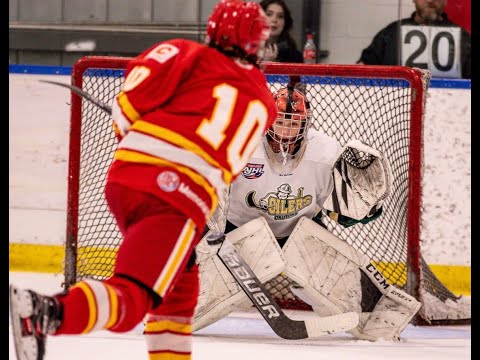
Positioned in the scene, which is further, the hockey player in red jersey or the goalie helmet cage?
the goalie helmet cage

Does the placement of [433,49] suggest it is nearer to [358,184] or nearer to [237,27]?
[358,184]

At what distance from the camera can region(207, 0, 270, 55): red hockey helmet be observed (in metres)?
2.39

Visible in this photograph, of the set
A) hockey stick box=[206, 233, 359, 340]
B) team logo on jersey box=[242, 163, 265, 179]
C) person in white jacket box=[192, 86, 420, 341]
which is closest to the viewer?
hockey stick box=[206, 233, 359, 340]

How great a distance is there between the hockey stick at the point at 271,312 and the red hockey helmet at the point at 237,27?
3.32 ft

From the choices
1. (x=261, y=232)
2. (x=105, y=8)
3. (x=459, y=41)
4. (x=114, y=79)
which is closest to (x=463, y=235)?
(x=459, y=41)

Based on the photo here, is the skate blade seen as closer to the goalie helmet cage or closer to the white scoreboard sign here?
the goalie helmet cage

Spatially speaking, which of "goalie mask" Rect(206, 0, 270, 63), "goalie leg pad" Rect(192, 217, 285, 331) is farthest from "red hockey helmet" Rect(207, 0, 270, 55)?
"goalie leg pad" Rect(192, 217, 285, 331)

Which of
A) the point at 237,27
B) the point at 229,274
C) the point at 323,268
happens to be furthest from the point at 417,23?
the point at 237,27

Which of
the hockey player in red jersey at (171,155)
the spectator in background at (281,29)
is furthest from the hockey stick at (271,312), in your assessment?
the spectator in background at (281,29)

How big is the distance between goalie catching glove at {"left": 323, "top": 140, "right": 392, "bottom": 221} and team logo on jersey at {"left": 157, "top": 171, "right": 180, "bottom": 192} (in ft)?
4.04

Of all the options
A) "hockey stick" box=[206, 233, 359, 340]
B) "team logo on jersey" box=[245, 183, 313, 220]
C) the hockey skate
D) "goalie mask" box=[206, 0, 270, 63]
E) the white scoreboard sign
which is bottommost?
"hockey stick" box=[206, 233, 359, 340]

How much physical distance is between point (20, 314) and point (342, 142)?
7.35 feet

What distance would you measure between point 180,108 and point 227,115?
0.10 metres

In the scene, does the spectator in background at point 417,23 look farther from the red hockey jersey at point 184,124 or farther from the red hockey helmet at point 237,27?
the red hockey jersey at point 184,124
